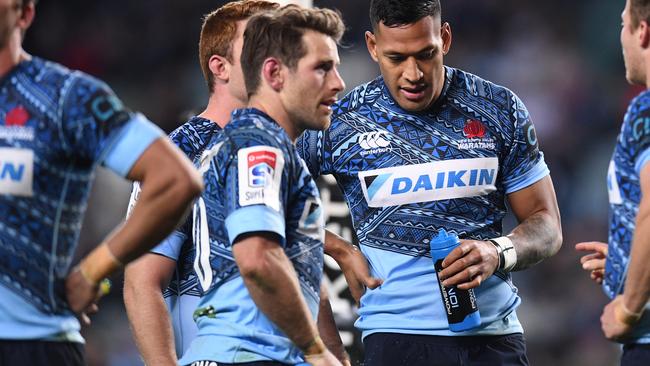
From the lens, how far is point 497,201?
462cm

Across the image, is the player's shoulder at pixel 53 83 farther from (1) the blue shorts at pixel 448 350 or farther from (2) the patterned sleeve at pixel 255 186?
(1) the blue shorts at pixel 448 350

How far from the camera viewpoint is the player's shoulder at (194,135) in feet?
14.9

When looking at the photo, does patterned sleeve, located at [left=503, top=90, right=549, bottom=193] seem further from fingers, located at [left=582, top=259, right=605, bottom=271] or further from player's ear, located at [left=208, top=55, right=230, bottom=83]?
player's ear, located at [left=208, top=55, right=230, bottom=83]

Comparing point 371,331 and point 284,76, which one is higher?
point 284,76

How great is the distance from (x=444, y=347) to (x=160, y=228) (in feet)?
5.52

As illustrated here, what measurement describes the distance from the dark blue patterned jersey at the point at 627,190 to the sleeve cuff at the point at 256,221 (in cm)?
112

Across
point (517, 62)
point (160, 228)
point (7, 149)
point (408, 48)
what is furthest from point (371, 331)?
point (517, 62)

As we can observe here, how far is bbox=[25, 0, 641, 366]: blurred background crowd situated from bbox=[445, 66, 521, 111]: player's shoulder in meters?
5.22

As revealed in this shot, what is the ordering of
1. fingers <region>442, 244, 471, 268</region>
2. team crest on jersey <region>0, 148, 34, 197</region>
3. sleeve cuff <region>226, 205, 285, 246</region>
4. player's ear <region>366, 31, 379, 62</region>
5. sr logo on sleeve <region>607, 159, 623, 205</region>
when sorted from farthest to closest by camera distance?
player's ear <region>366, 31, 379, 62</region>, fingers <region>442, 244, 471, 268</region>, sr logo on sleeve <region>607, 159, 623, 205</region>, sleeve cuff <region>226, 205, 285, 246</region>, team crest on jersey <region>0, 148, 34, 197</region>

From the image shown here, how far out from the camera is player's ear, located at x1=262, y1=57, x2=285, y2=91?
3.85 metres

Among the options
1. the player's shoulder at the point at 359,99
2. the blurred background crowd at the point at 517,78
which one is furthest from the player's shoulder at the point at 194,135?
the blurred background crowd at the point at 517,78

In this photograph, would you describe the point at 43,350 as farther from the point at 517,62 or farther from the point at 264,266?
the point at 517,62

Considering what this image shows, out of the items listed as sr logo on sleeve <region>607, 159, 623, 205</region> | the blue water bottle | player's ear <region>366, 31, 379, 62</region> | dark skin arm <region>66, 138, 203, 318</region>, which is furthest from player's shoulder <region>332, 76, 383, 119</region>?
dark skin arm <region>66, 138, 203, 318</region>

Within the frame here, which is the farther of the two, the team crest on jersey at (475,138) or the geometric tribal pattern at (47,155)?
the team crest on jersey at (475,138)
